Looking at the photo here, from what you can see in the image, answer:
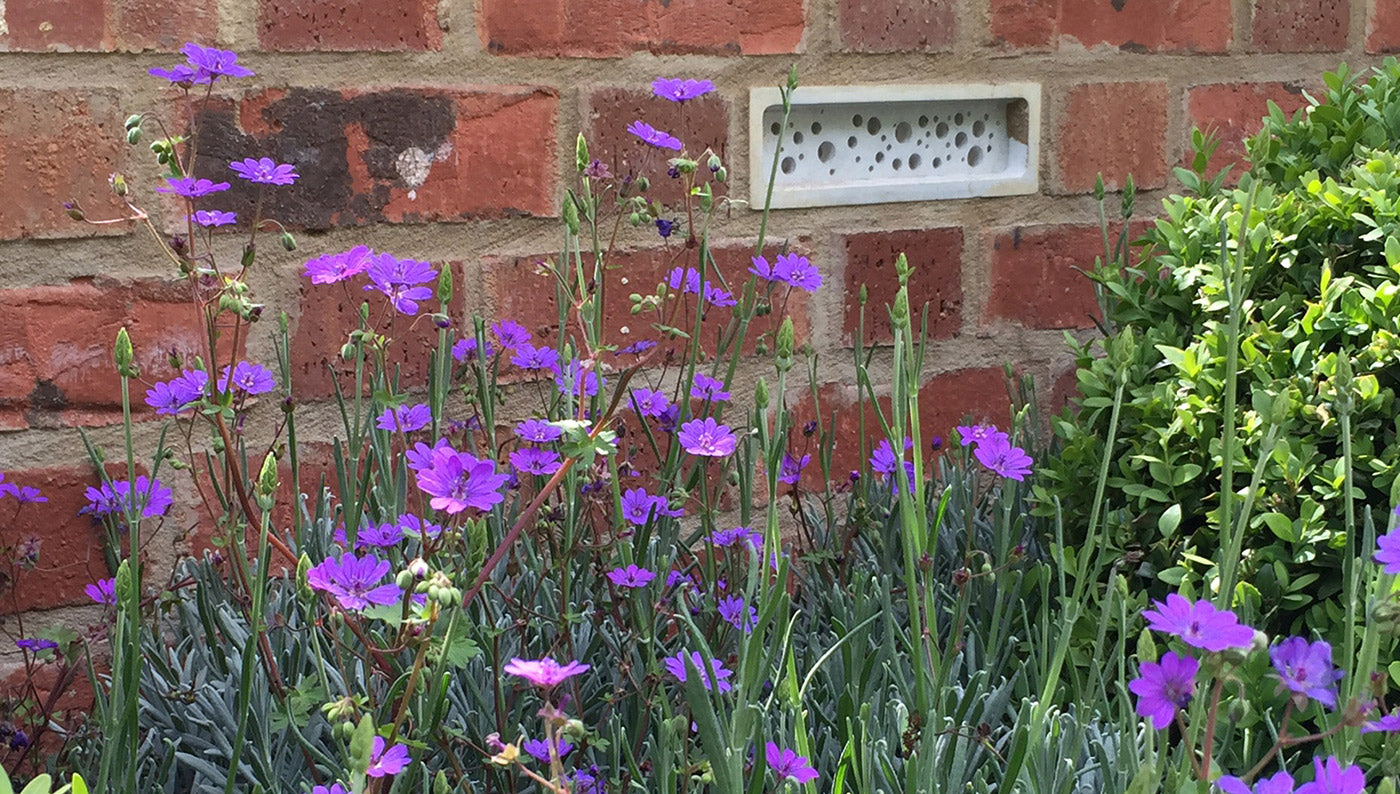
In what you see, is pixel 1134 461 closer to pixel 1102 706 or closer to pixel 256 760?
pixel 1102 706

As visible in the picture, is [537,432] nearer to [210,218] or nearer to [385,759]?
[210,218]

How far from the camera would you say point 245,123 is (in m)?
1.18

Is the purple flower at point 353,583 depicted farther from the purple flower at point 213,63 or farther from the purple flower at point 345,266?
the purple flower at point 213,63

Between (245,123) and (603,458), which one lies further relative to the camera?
(245,123)

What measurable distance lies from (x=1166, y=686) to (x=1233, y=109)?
4.07 ft

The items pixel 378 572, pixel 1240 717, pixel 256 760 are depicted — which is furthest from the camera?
pixel 256 760

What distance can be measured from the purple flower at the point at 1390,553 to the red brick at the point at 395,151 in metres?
0.89

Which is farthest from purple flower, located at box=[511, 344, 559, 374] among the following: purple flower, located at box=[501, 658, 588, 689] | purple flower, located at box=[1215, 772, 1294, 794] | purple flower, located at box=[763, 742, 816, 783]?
purple flower, located at box=[1215, 772, 1294, 794]

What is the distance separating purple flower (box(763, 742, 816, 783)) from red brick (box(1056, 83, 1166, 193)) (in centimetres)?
96

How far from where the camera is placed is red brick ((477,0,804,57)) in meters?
1.29

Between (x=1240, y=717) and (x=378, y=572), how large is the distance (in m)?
0.44

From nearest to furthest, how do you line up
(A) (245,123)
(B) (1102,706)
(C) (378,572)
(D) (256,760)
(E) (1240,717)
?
(E) (1240,717) < (C) (378,572) < (D) (256,760) < (B) (1102,706) < (A) (245,123)

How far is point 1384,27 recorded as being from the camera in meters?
1.77

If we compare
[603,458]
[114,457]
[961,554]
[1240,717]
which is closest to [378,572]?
[603,458]
